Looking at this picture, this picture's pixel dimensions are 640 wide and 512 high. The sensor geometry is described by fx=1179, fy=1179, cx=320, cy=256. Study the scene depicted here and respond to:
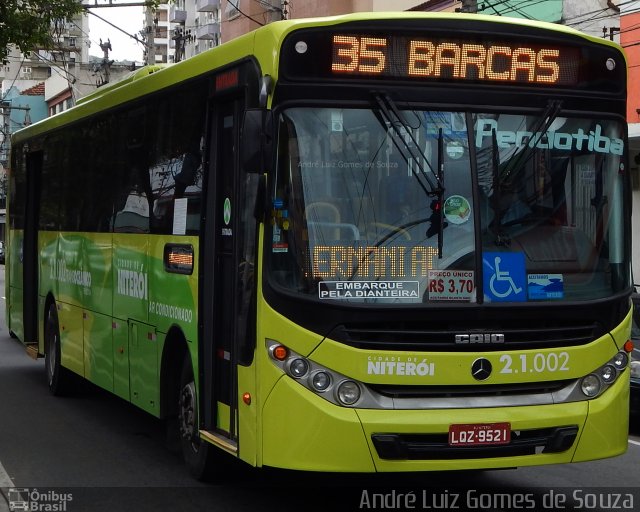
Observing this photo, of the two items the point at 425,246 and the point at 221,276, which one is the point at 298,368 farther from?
the point at 221,276

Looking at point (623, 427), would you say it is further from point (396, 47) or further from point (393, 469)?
point (396, 47)

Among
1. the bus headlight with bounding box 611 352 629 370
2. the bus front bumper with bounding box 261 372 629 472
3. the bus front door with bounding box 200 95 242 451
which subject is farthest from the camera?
the bus front door with bounding box 200 95 242 451

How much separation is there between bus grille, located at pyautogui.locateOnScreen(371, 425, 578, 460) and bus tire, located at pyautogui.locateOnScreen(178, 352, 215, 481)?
212 cm

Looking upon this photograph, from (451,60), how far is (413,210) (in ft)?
3.31

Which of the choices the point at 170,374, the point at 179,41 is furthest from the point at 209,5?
the point at 170,374

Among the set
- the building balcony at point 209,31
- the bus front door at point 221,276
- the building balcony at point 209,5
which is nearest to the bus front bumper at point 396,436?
the bus front door at point 221,276

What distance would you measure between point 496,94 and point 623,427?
7.49ft

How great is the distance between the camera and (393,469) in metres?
6.91

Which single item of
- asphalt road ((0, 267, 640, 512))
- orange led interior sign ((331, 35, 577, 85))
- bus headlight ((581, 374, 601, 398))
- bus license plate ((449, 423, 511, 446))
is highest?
orange led interior sign ((331, 35, 577, 85))

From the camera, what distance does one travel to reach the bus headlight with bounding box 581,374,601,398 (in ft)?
24.1

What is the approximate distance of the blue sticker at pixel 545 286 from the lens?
23.7 feet

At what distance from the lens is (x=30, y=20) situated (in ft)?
43.6

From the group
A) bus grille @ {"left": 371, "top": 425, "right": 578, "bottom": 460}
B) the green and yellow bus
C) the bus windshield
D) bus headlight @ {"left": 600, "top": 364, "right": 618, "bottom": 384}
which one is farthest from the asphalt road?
the bus windshield

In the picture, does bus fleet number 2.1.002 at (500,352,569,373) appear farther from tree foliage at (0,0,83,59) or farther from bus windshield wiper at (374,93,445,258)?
tree foliage at (0,0,83,59)
